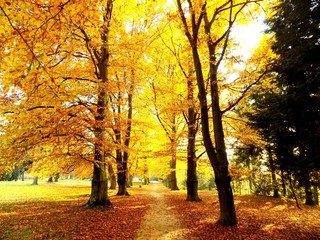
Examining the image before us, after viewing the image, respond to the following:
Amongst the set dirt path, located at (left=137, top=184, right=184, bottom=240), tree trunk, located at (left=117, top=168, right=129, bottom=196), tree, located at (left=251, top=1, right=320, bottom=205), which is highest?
tree, located at (left=251, top=1, right=320, bottom=205)

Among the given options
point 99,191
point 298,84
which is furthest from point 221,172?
point 99,191

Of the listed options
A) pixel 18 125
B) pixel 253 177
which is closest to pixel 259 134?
pixel 253 177

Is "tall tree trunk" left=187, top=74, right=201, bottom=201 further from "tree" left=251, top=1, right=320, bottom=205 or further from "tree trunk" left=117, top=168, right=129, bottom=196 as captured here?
"tree trunk" left=117, top=168, right=129, bottom=196

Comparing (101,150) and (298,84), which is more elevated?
(298,84)

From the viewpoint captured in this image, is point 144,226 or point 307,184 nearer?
point 144,226

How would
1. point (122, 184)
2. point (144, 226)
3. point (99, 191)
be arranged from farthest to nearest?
point (122, 184), point (99, 191), point (144, 226)

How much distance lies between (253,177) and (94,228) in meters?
17.8

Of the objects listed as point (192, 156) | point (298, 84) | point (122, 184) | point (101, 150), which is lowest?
point (122, 184)

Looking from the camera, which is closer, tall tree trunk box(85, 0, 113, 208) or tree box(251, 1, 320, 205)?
tree box(251, 1, 320, 205)

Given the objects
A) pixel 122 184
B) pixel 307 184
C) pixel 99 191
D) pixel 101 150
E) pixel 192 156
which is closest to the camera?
pixel 101 150

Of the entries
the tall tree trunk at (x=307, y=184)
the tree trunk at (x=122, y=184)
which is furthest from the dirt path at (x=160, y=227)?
the tree trunk at (x=122, y=184)

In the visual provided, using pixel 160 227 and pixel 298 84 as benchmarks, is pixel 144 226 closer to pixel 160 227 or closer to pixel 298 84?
pixel 160 227

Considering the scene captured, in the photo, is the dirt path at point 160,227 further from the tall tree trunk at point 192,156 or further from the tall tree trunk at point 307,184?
the tall tree trunk at point 307,184

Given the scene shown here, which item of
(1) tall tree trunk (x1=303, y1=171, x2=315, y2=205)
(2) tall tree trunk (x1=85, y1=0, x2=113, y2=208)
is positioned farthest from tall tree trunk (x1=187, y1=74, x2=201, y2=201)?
(1) tall tree trunk (x1=303, y1=171, x2=315, y2=205)
